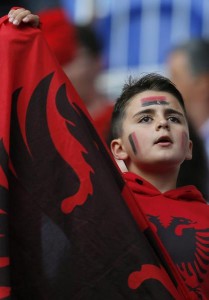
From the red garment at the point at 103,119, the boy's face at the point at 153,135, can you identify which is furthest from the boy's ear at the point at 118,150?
the red garment at the point at 103,119

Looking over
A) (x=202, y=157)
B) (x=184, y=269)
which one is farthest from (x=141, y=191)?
(x=202, y=157)

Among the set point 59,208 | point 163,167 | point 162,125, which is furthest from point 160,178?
point 59,208

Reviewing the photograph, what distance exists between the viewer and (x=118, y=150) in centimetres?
316

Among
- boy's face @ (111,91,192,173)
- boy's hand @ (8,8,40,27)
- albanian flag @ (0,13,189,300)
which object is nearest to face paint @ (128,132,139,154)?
boy's face @ (111,91,192,173)

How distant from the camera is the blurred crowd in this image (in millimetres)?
4457

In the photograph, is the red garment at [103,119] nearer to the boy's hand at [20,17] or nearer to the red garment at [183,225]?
the red garment at [183,225]

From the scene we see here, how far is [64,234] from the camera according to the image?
252 centimetres

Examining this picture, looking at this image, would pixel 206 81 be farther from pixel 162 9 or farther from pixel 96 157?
pixel 96 157

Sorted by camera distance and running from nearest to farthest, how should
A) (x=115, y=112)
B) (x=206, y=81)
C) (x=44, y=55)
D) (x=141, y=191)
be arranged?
1. (x=44, y=55)
2. (x=141, y=191)
3. (x=115, y=112)
4. (x=206, y=81)

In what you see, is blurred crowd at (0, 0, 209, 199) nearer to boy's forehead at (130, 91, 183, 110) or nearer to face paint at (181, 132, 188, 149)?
boy's forehead at (130, 91, 183, 110)

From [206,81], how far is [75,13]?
2070 millimetres

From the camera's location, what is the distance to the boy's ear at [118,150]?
3.12 metres

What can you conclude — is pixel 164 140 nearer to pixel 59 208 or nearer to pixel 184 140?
pixel 184 140

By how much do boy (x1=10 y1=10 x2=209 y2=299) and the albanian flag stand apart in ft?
0.66
